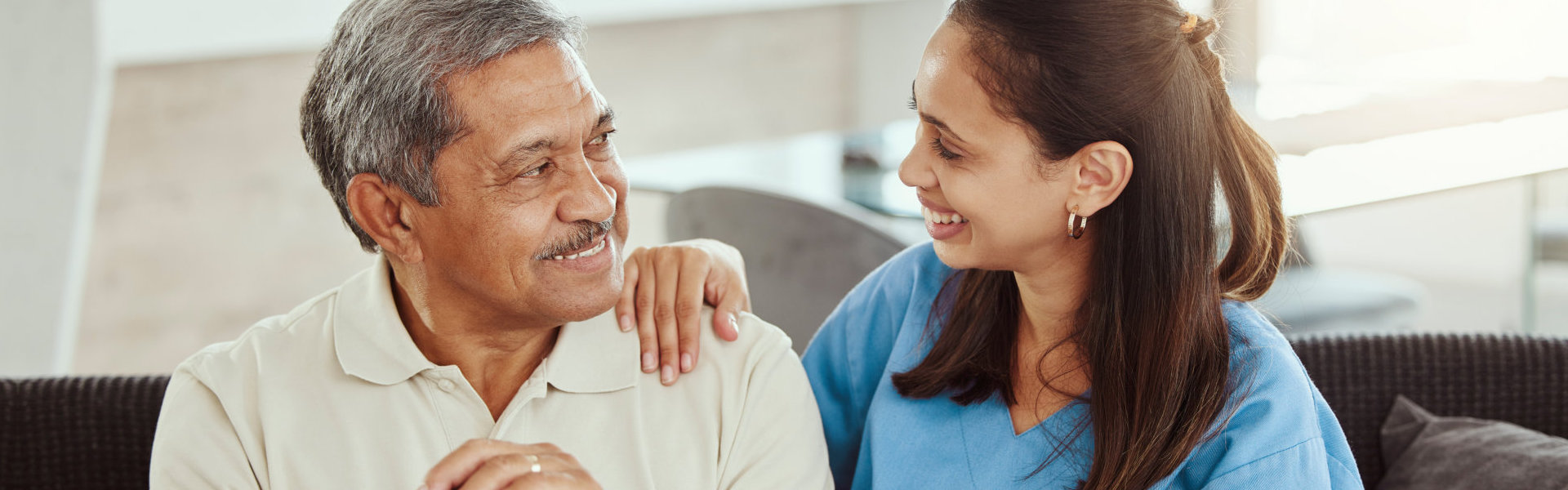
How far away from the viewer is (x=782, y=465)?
4.24ft

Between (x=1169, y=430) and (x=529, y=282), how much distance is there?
2.10 feet

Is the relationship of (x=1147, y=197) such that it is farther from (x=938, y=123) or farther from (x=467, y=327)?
(x=467, y=327)

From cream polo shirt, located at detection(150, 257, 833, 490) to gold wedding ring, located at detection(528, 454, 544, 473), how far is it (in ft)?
0.82

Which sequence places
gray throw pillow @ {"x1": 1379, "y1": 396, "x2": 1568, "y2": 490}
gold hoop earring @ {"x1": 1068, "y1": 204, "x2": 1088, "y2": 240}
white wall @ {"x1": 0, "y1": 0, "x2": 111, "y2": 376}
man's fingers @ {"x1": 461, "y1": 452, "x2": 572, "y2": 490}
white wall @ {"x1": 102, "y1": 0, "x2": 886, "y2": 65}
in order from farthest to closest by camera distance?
1. white wall @ {"x1": 102, "y1": 0, "x2": 886, "y2": 65}
2. white wall @ {"x1": 0, "y1": 0, "x2": 111, "y2": 376}
3. gray throw pillow @ {"x1": 1379, "y1": 396, "x2": 1568, "y2": 490}
4. gold hoop earring @ {"x1": 1068, "y1": 204, "x2": 1088, "y2": 240}
5. man's fingers @ {"x1": 461, "y1": 452, "x2": 572, "y2": 490}

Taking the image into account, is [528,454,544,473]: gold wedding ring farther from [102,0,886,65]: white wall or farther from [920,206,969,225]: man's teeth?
[102,0,886,65]: white wall

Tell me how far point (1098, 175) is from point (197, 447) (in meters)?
0.93

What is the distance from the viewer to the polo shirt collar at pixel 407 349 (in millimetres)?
1283

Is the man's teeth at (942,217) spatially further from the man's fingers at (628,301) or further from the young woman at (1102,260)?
the man's fingers at (628,301)

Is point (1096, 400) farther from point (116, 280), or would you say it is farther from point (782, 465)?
point (116, 280)

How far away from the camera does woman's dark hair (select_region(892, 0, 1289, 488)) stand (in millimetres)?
1204

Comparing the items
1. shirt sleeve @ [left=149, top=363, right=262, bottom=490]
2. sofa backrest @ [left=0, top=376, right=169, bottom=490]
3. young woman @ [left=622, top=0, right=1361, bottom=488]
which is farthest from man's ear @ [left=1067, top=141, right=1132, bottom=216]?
sofa backrest @ [left=0, top=376, right=169, bottom=490]

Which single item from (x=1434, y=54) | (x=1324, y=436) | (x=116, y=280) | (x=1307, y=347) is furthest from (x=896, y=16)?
(x=1324, y=436)

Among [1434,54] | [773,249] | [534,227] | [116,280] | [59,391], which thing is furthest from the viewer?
[1434,54]

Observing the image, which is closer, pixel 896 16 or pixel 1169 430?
pixel 1169 430
